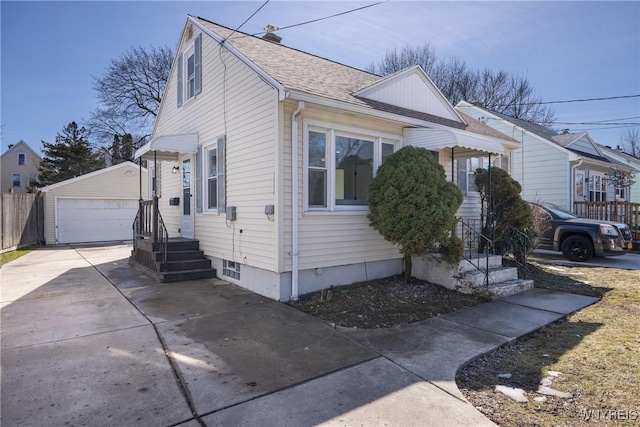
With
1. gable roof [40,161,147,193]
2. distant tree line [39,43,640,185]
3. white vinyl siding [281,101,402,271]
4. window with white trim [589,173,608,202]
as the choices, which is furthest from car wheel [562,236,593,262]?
gable roof [40,161,147,193]

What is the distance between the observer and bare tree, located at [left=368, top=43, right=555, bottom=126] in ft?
93.0

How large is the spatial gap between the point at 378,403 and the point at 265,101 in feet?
16.3

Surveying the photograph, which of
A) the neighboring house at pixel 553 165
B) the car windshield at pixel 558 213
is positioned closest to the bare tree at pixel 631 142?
the neighboring house at pixel 553 165

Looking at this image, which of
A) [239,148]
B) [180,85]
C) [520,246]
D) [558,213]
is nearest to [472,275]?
[520,246]

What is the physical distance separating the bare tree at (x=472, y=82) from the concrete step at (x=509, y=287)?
24.6 m

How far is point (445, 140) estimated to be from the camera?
7.02m

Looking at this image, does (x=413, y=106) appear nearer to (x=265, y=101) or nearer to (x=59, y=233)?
(x=265, y=101)

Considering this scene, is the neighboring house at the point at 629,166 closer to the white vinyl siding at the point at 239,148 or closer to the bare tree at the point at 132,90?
the white vinyl siding at the point at 239,148

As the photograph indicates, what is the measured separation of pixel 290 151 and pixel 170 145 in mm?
3715

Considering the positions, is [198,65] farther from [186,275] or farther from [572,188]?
[572,188]

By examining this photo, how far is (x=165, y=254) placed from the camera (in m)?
7.62

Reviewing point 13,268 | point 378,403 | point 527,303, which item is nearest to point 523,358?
point 378,403

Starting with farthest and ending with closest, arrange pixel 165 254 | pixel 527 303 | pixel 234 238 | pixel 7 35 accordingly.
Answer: pixel 7 35 < pixel 165 254 < pixel 234 238 < pixel 527 303

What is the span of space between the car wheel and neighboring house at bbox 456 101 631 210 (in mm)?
4192
